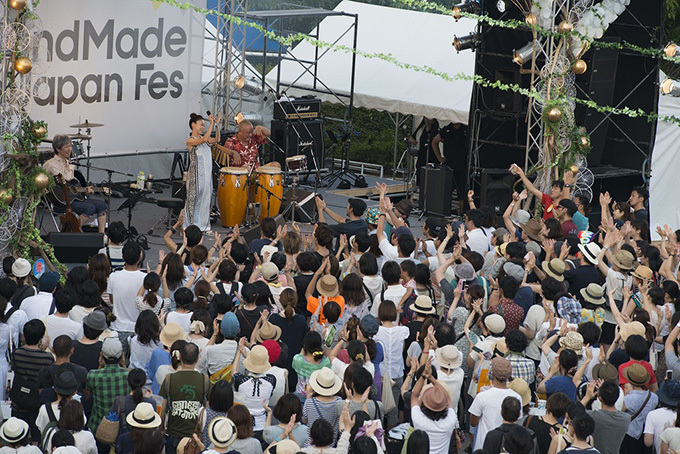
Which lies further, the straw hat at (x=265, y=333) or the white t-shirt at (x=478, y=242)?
the white t-shirt at (x=478, y=242)

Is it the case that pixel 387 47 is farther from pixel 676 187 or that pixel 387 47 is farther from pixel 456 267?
pixel 456 267

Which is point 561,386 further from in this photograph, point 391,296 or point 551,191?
point 551,191

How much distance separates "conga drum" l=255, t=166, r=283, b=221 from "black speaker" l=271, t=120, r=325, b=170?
239cm

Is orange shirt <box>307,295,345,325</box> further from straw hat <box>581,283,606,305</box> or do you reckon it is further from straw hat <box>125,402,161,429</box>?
straw hat <box>125,402,161,429</box>

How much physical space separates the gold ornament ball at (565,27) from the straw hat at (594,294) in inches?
211

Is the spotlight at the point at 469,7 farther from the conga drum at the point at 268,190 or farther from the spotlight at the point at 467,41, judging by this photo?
the conga drum at the point at 268,190

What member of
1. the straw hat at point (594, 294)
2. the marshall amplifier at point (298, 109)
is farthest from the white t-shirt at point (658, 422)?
the marshall amplifier at point (298, 109)

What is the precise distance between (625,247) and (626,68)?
21.4 ft

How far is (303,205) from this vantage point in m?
14.7

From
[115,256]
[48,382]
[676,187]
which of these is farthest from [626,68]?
[48,382]

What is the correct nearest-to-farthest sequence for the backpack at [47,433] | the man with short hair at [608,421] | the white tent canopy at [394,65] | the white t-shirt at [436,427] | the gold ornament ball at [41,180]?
the backpack at [47,433]
the white t-shirt at [436,427]
the man with short hair at [608,421]
the gold ornament ball at [41,180]
the white tent canopy at [394,65]

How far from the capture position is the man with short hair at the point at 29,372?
22.1ft

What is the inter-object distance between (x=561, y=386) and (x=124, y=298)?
3.55 metres

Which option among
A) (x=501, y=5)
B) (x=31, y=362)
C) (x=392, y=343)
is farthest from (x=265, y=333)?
(x=501, y=5)
